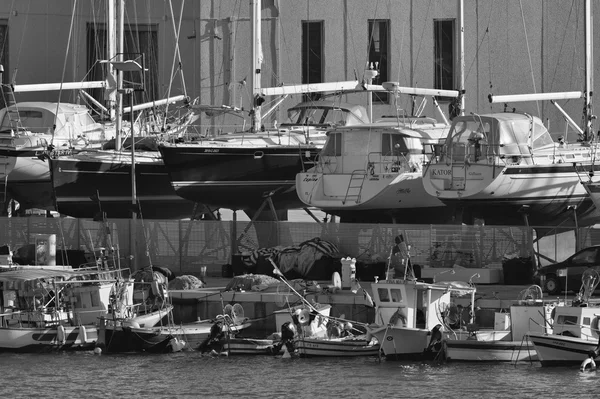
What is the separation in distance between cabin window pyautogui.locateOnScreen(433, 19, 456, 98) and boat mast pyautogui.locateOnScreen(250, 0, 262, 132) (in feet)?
31.9

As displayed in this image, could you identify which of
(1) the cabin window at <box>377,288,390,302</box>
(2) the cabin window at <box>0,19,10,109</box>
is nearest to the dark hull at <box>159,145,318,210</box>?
(1) the cabin window at <box>377,288,390,302</box>

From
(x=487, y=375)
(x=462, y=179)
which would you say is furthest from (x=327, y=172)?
(x=487, y=375)

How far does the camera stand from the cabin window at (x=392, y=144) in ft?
134

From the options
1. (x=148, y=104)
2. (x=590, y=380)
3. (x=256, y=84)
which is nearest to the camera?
(x=590, y=380)

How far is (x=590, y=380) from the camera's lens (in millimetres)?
27828

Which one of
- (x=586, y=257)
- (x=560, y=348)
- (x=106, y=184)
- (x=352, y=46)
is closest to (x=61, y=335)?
Answer: (x=560, y=348)

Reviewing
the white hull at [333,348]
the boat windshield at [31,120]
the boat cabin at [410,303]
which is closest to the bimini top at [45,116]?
the boat windshield at [31,120]

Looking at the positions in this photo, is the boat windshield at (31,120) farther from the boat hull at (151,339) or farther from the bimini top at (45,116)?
the boat hull at (151,339)

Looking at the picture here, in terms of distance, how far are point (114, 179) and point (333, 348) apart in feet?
46.1

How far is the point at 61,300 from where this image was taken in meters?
33.6

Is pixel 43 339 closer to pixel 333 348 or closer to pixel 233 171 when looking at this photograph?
pixel 333 348

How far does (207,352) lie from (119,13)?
18.7 metres

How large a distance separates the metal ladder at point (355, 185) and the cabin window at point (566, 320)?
35.7 ft

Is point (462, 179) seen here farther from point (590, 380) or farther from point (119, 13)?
point (119, 13)
